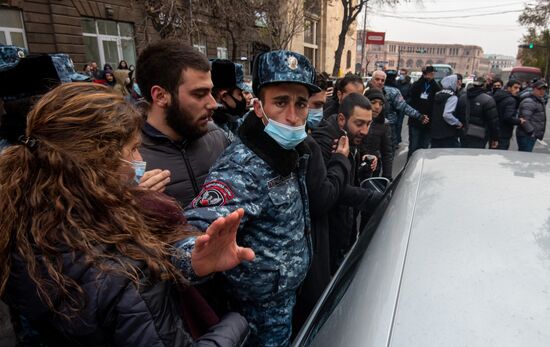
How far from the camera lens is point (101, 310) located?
2.75ft

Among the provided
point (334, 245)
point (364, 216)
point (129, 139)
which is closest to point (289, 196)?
point (129, 139)

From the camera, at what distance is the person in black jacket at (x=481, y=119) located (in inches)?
212

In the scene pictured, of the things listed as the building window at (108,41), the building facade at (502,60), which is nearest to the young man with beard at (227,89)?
the building window at (108,41)

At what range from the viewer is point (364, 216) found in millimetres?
3000

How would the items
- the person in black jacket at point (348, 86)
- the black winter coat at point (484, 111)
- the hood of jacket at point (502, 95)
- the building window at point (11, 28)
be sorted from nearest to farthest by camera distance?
the person in black jacket at point (348, 86) < the black winter coat at point (484, 111) < the hood of jacket at point (502, 95) < the building window at point (11, 28)

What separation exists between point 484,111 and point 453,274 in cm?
543

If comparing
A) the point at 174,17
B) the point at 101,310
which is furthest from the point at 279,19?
the point at 101,310

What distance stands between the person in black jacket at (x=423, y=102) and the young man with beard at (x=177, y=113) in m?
5.23

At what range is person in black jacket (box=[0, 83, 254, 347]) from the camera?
2.76 feet

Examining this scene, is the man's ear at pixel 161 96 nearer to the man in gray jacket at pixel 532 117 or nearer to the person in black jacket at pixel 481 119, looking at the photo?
the person in black jacket at pixel 481 119

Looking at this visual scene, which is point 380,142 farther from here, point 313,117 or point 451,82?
point 451,82

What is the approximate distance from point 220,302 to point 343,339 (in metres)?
0.84

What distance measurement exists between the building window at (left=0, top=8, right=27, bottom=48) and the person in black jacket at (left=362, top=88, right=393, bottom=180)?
10331 mm

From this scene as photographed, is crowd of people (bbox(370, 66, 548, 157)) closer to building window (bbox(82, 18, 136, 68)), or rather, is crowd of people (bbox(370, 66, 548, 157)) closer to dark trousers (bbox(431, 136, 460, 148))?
dark trousers (bbox(431, 136, 460, 148))
